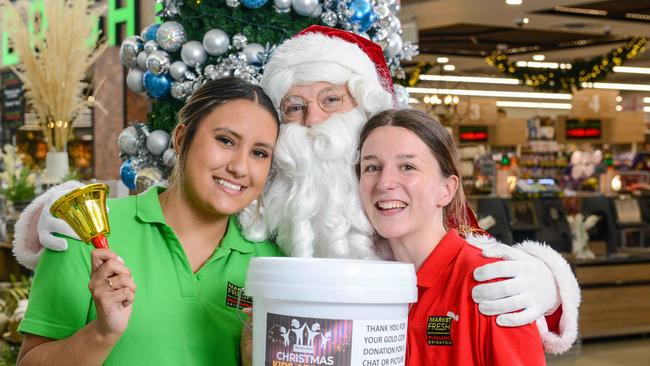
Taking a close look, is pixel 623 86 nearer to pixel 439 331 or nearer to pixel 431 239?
pixel 431 239

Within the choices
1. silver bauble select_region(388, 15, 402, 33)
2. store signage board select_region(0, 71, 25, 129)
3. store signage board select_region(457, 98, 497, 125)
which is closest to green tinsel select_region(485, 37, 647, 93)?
store signage board select_region(457, 98, 497, 125)

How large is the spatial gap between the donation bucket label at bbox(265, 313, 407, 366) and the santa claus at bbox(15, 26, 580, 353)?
55 centimetres

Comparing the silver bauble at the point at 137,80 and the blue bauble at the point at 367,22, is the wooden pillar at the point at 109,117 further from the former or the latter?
the blue bauble at the point at 367,22

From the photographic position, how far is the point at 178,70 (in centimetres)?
274

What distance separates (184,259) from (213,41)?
0.95m

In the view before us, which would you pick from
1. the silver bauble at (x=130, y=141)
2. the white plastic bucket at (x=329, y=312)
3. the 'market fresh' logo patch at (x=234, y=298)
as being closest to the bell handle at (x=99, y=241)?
the white plastic bucket at (x=329, y=312)

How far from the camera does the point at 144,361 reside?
1855 millimetres

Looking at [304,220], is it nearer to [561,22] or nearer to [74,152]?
[74,152]

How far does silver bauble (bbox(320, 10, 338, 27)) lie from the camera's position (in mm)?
2684

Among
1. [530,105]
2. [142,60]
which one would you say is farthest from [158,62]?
[530,105]

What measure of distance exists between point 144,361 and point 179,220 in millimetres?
346

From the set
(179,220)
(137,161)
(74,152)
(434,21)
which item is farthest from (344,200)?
(434,21)

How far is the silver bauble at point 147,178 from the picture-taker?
2.80m

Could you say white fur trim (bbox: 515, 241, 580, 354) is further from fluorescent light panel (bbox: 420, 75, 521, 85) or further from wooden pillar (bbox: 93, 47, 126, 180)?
fluorescent light panel (bbox: 420, 75, 521, 85)
